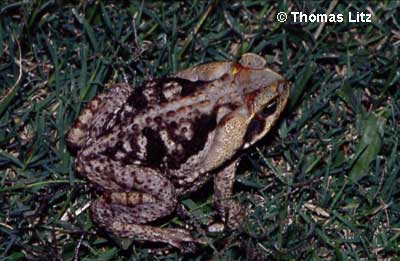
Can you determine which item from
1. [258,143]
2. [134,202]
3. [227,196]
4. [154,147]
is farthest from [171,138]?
[258,143]

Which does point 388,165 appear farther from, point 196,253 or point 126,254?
point 126,254

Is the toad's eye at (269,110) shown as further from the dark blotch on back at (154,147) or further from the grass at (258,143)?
the dark blotch on back at (154,147)

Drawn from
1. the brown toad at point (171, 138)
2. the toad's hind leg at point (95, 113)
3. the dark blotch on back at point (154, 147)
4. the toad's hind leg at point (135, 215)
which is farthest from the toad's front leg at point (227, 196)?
the toad's hind leg at point (95, 113)

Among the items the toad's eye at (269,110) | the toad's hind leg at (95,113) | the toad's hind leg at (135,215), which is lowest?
the toad's hind leg at (135,215)

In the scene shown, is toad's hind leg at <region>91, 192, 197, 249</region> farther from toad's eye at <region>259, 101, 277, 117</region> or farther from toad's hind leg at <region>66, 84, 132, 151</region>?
toad's eye at <region>259, 101, 277, 117</region>

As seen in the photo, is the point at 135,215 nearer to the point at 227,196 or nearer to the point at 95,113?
the point at 227,196

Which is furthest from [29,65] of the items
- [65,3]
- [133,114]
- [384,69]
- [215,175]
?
[384,69]

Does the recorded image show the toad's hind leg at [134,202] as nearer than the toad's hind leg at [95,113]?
Yes

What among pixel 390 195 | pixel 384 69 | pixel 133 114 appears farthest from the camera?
pixel 384 69
